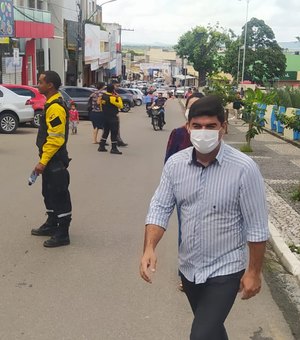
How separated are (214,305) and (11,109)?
15203 mm

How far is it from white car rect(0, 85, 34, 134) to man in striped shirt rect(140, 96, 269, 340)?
14.9 m

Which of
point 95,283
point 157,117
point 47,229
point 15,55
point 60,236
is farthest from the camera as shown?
point 15,55

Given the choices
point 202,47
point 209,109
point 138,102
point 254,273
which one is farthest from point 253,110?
point 202,47

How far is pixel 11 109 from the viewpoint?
16.7 meters

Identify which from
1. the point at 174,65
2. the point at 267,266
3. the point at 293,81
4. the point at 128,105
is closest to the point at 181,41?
the point at 293,81

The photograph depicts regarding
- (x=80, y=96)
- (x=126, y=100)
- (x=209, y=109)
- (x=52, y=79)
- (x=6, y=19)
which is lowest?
(x=126, y=100)

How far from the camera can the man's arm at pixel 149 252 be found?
2.64 m

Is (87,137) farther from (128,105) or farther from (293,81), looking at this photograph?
(293,81)

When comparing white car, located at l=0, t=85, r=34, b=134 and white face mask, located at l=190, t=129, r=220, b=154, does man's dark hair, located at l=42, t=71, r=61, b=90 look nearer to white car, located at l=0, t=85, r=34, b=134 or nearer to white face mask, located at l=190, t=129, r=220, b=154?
white face mask, located at l=190, t=129, r=220, b=154

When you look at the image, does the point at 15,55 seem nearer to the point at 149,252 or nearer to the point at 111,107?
the point at 111,107

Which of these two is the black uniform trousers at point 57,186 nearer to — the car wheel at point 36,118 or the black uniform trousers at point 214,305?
the black uniform trousers at point 214,305

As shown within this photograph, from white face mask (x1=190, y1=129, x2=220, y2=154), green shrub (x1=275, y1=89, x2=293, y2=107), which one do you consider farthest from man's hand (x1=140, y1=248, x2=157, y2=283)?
green shrub (x1=275, y1=89, x2=293, y2=107)

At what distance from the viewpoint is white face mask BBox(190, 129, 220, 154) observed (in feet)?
8.43

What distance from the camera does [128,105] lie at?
36.1 meters
